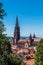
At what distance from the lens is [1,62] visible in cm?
1120

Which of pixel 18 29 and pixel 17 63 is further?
pixel 18 29

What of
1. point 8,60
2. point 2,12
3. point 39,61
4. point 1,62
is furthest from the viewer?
point 39,61

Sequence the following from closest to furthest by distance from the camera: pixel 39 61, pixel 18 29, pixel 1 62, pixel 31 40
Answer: pixel 1 62 → pixel 39 61 → pixel 31 40 → pixel 18 29

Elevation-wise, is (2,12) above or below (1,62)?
above

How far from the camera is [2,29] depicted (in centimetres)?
1026

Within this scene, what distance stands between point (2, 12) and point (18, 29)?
464ft

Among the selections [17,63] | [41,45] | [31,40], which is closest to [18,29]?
[31,40]

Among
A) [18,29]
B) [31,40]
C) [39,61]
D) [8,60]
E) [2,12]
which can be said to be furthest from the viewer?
[18,29]

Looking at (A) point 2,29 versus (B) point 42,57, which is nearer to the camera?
(A) point 2,29

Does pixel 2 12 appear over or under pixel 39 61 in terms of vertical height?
over

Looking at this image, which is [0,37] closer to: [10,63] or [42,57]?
[10,63]

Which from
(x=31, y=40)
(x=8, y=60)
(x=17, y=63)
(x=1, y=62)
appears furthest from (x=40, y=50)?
(x=31, y=40)

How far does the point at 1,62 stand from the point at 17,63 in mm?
6668

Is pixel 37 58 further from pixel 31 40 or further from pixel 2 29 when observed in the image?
pixel 31 40
